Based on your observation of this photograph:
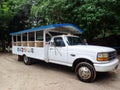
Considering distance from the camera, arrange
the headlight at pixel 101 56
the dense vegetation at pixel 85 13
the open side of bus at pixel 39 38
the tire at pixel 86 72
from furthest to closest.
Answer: the dense vegetation at pixel 85 13, the open side of bus at pixel 39 38, the tire at pixel 86 72, the headlight at pixel 101 56

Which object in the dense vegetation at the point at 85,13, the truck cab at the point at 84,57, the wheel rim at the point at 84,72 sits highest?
the dense vegetation at the point at 85,13

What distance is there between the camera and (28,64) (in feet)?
29.5

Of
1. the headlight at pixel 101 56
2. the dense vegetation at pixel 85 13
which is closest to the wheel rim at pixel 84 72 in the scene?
the headlight at pixel 101 56

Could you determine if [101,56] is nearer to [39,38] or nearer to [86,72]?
[86,72]

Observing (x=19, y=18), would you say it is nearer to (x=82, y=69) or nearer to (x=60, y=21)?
(x=60, y=21)

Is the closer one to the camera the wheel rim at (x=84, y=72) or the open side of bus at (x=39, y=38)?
the wheel rim at (x=84, y=72)

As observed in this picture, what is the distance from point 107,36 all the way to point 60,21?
657cm

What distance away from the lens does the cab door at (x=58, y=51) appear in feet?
21.1

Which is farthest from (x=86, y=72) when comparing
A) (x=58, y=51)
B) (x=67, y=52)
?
(x=58, y=51)

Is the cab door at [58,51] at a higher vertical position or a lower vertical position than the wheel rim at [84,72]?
higher

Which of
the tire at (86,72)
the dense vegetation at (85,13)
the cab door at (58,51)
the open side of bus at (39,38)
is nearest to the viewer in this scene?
the tire at (86,72)

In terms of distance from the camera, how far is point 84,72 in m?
5.52

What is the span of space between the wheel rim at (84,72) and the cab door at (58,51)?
101cm

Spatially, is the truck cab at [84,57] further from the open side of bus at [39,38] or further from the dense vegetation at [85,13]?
the dense vegetation at [85,13]
